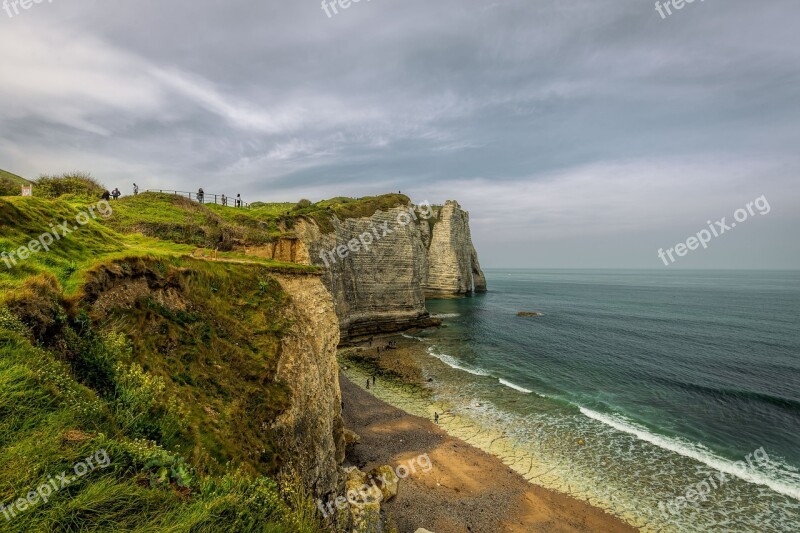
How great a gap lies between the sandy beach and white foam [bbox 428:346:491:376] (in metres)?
13.6

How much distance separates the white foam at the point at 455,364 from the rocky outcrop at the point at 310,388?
23064 millimetres

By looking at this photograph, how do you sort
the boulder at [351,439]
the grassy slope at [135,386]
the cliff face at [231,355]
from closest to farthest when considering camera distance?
the grassy slope at [135,386] → the cliff face at [231,355] → the boulder at [351,439]

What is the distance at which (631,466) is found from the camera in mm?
22828

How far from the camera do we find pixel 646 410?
100 feet

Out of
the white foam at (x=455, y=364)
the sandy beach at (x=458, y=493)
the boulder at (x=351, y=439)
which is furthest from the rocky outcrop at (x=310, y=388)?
the white foam at (x=455, y=364)

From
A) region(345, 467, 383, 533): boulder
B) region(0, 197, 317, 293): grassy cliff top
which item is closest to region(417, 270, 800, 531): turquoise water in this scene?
region(345, 467, 383, 533): boulder

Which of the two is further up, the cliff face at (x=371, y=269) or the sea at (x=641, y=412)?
the cliff face at (x=371, y=269)

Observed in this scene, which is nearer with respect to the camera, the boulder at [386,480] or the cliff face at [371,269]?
the boulder at [386,480]

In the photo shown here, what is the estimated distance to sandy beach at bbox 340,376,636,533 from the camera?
716 inches

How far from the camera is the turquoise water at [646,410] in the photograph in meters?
20.1

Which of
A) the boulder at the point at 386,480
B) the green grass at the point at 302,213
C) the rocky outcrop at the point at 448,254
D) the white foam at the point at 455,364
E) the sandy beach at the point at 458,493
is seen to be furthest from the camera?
the rocky outcrop at the point at 448,254

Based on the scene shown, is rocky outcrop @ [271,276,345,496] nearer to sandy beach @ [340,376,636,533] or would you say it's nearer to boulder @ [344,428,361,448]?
boulder @ [344,428,361,448]

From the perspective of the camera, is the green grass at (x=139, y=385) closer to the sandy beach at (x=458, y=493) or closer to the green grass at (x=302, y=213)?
the sandy beach at (x=458, y=493)

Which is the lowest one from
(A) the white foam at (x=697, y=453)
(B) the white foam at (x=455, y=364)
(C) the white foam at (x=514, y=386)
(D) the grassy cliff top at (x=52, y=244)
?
(A) the white foam at (x=697, y=453)
